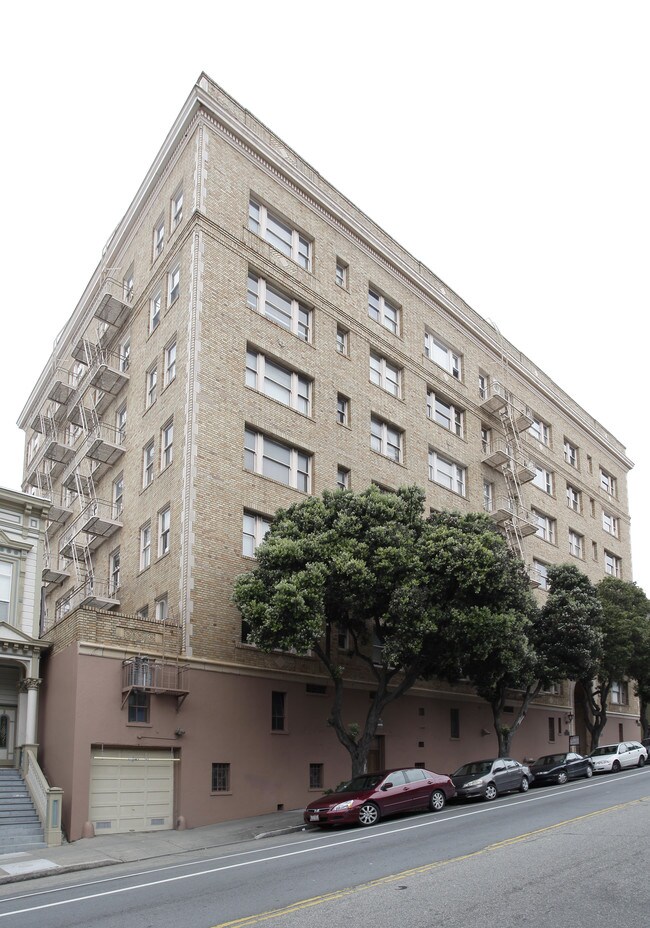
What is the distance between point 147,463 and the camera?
30.7 m

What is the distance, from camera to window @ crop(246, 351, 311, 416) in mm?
29906

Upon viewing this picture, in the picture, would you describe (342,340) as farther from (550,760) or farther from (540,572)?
(540,572)

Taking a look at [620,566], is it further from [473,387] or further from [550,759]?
[550,759]

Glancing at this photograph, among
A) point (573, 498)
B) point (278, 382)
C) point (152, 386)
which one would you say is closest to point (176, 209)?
point (152, 386)

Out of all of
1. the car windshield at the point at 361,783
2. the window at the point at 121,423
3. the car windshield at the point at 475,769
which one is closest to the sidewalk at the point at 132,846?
the car windshield at the point at 361,783

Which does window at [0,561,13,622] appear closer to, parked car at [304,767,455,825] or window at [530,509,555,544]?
parked car at [304,767,455,825]

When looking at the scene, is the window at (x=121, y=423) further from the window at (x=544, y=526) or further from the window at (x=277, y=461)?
the window at (x=544, y=526)

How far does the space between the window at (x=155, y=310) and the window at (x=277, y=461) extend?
245 inches

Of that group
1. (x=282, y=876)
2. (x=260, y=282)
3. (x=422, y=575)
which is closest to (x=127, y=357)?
(x=260, y=282)

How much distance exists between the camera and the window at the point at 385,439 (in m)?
34.7

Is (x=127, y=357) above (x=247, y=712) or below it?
above

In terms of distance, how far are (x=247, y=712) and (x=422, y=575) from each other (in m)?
6.51

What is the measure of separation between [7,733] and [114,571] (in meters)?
8.02

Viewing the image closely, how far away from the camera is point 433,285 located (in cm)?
Answer: 4053
